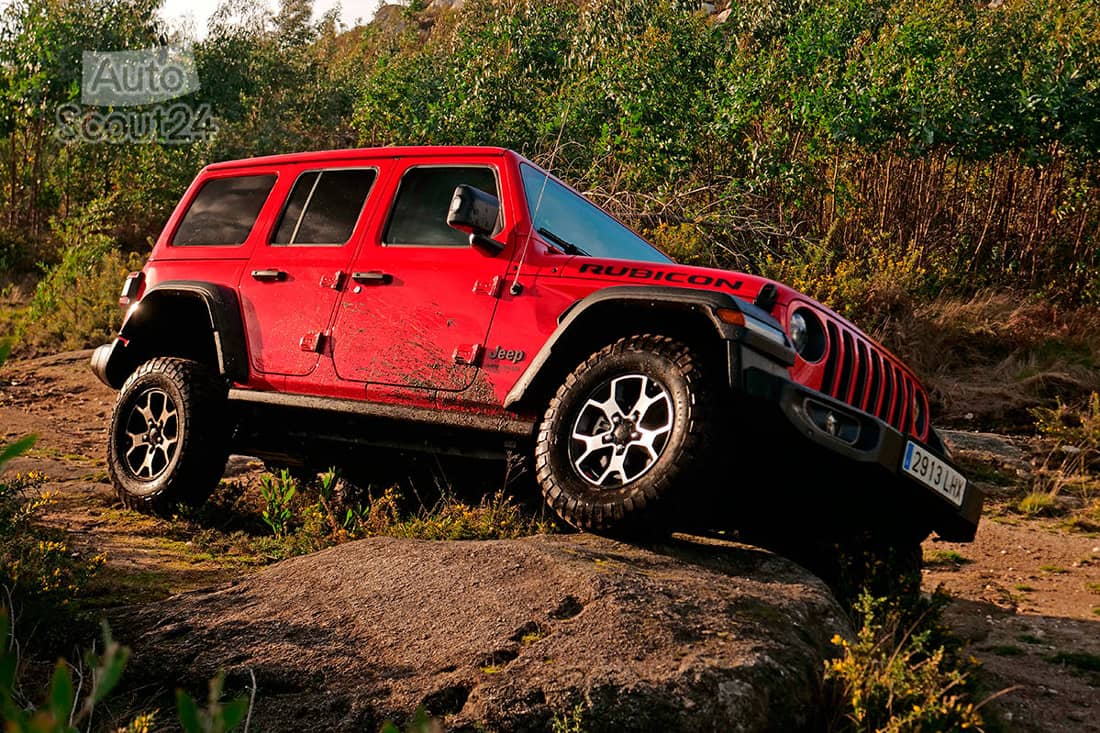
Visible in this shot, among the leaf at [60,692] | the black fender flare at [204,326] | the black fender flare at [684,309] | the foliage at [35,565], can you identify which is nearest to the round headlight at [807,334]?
the black fender flare at [684,309]

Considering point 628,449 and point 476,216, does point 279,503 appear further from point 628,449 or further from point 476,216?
point 628,449

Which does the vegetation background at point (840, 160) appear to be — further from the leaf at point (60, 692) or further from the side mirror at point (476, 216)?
the leaf at point (60, 692)

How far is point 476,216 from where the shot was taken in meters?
4.33

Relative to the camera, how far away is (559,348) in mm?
4172

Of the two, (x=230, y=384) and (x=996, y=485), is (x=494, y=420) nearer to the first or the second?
(x=230, y=384)

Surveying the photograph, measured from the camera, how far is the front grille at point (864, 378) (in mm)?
3998

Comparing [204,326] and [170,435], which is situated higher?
[204,326]

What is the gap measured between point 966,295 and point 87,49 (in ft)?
53.6

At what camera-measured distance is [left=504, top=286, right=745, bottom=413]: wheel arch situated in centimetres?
387

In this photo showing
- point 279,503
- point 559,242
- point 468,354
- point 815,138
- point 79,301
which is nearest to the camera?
point 468,354

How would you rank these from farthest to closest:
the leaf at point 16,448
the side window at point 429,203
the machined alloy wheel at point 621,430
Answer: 1. the side window at point 429,203
2. the machined alloy wheel at point 621,430
3. the leaf at point 16,448

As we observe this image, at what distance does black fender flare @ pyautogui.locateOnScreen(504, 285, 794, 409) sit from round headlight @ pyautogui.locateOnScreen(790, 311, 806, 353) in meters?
0.13

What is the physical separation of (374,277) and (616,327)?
1.38m

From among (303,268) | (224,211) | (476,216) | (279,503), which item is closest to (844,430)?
(476,216)
